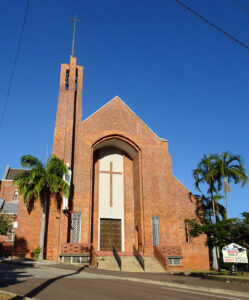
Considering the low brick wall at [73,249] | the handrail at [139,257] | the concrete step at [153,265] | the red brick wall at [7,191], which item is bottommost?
the concrete step at [153,265]

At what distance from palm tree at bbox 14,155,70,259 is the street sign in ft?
40.7

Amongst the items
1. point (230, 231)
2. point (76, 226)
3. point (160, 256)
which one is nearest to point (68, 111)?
point (76, 226)

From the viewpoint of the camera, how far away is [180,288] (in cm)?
1248

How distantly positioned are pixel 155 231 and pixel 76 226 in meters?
6.77

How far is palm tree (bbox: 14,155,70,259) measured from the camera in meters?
23.2

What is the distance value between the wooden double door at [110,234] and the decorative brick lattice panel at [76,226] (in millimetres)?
4191

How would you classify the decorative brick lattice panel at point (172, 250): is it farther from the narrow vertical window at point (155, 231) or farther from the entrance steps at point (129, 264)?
the narrow vertical window at point (155, 231)

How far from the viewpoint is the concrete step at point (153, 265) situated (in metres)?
22.1

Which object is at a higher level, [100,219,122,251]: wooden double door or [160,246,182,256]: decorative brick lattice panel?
[100,219,122,251]: wooden double door

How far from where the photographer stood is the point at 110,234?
28.2m

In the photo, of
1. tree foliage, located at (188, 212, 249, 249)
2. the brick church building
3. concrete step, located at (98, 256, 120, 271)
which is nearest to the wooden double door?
the brick church building

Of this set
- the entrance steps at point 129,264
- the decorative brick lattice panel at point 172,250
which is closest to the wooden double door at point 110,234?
the entrance steps at point 129,264

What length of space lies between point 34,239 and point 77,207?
450 centimetres

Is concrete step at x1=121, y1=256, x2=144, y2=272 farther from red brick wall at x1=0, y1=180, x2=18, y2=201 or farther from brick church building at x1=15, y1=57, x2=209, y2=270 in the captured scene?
red brick wall at x1=0, y1=180, x2=18, y2=201
